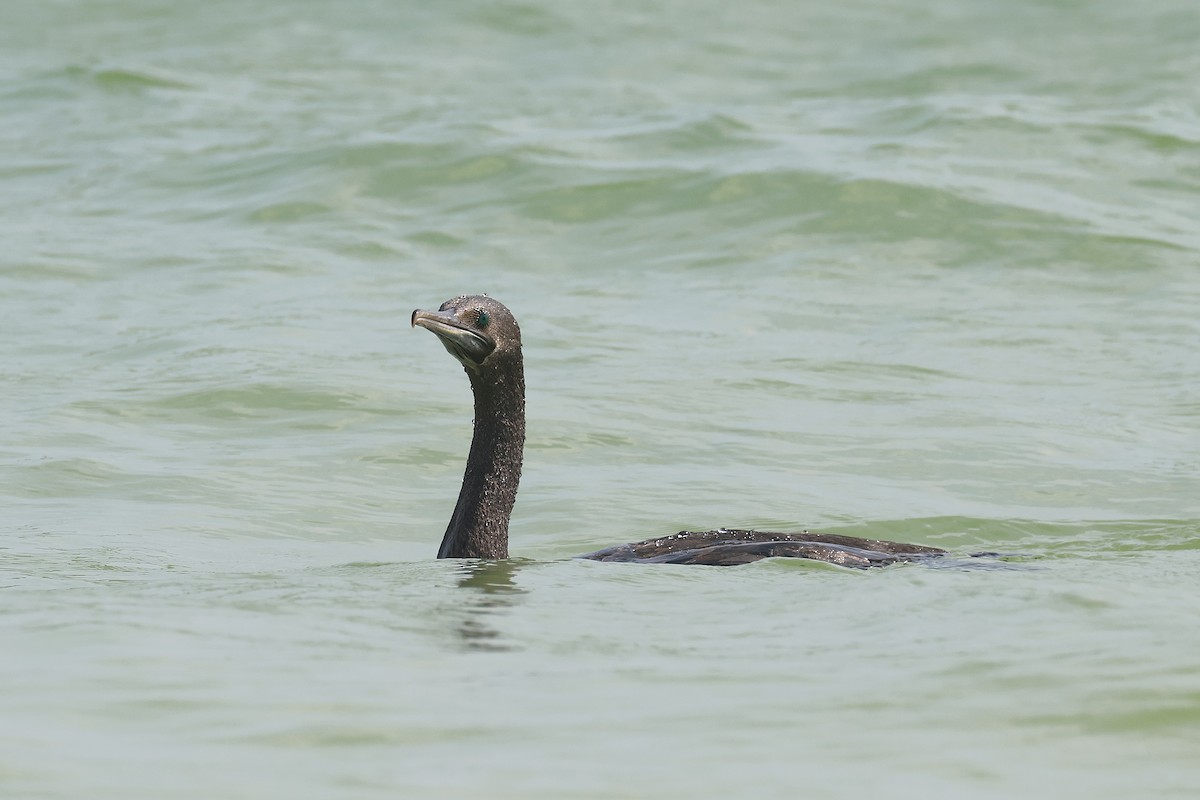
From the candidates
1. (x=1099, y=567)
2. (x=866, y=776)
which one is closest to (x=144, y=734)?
(x=866, y=776)

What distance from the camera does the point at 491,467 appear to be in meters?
7.71

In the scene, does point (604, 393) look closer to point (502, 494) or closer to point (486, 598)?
point (502, 494)

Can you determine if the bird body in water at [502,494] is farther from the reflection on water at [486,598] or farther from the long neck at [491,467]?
the reflection on water at [486,598]

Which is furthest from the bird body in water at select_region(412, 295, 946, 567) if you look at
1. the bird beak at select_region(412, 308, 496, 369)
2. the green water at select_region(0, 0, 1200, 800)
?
the green water at select_region(0, 0, 1200, 800)

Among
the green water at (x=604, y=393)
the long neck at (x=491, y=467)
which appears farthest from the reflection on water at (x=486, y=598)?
the long neck at (x=491, y=467)

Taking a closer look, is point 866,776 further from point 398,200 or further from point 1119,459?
point 398,200

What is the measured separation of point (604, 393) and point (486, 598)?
530cm

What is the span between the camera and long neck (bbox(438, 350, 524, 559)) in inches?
299

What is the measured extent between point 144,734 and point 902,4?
24158 millimetres

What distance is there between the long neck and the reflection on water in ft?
0.55

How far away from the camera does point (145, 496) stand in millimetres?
9414

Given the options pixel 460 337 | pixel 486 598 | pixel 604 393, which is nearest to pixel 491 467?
pixel 460 337

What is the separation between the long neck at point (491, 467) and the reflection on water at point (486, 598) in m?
0.17

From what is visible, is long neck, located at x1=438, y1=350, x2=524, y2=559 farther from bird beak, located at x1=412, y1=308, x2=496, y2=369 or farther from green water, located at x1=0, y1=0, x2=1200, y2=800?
green water, located at x1=0, y1=0, x2=1200, y2=800
